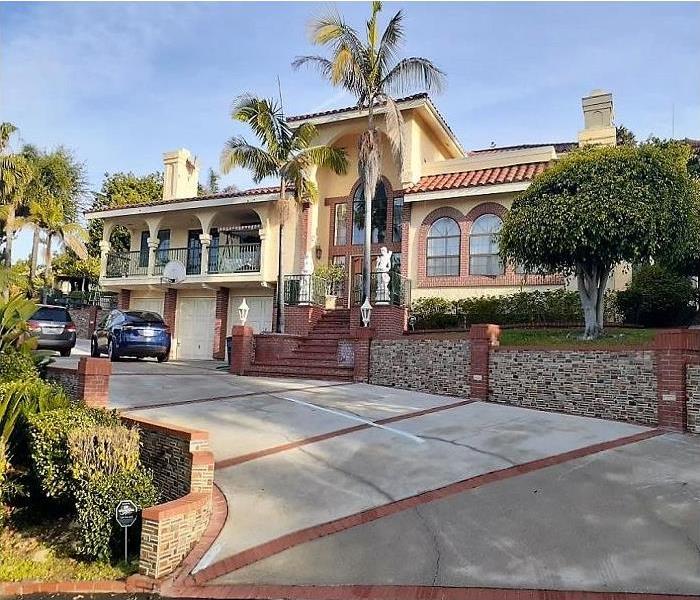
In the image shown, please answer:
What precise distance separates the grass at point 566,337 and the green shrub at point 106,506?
710 cm

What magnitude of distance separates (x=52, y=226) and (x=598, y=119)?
21.7 metres

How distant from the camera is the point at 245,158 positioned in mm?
17078

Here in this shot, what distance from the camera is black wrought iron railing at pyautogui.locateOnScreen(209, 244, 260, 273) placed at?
20.3m

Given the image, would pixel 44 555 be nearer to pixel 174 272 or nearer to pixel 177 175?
pixel 174 272

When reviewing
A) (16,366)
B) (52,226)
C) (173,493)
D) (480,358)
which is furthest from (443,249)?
(52,226)

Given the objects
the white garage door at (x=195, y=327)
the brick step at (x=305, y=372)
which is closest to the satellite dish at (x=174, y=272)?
the white garage door at (x=195, y=327)

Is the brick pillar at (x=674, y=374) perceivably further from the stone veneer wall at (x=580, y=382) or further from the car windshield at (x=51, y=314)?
the car windshield at (x=51, y=314)

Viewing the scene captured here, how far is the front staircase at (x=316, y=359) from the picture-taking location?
1438 cm

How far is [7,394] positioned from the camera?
299 inches

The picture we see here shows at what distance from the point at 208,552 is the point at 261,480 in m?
1.46

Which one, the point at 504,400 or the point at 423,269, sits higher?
the point at 423,269

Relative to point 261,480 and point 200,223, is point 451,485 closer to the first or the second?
point 261,480

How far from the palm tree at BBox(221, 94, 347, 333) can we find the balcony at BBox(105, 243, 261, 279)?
306 centimetres

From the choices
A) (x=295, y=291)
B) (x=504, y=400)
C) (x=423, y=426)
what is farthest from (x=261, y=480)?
(x=295, y=291)
